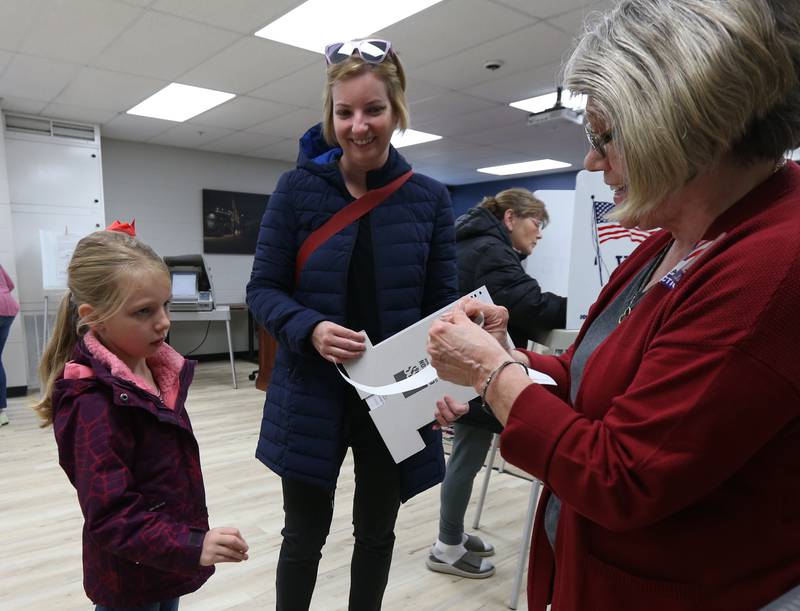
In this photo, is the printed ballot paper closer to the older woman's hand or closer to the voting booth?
the older woman's hand

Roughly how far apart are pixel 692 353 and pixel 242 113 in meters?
5.76

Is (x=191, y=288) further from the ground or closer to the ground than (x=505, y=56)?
closer to the ground

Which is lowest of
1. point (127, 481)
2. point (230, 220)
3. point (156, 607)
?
point (156, 607)

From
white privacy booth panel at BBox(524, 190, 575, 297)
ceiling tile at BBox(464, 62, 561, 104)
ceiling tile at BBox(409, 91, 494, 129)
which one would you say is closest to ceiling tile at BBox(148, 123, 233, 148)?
ceiling tile at BBox(409, 91, 494, 129)

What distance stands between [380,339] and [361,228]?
257 millimetres

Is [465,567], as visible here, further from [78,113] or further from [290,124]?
[78,113]

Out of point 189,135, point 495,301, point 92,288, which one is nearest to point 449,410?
point 92,288

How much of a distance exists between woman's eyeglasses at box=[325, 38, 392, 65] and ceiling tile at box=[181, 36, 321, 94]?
296 centimetres

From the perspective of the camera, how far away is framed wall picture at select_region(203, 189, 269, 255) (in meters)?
7.55

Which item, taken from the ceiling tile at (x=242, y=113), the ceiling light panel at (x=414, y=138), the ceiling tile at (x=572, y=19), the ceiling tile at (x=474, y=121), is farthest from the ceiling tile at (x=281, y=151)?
the ceiling tile at (x=572, y=19)

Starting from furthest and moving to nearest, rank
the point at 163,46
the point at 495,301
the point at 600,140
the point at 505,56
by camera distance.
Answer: the point at 505,56
the point at 163,46
the point at 495,301
the point at 600,140

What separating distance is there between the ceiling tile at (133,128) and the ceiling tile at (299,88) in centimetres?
157

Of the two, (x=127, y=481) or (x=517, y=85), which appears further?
(x=517, y=85)

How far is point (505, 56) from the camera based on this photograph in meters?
4.12
